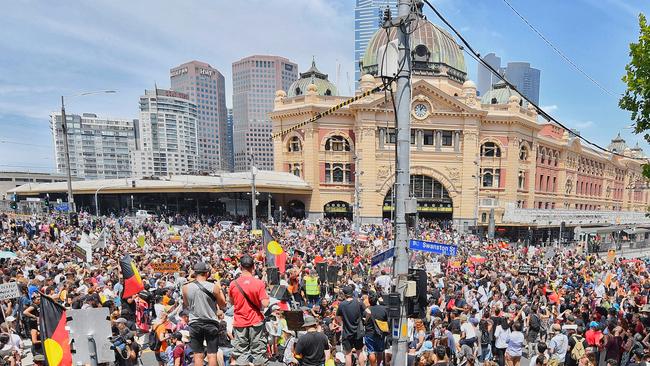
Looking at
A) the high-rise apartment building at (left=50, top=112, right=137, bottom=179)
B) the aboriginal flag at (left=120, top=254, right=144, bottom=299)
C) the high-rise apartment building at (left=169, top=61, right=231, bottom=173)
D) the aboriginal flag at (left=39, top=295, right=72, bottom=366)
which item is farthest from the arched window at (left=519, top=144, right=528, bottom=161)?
the high-rise apartment building at (left=169, top=61, right=231, bottom=173)

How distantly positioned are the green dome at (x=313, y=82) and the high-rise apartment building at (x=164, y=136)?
82.4 meters

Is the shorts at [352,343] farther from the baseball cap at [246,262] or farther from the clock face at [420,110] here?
the clock face at [420,110]

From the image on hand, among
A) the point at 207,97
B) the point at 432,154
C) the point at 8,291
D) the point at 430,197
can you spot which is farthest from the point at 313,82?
the point at 207,97

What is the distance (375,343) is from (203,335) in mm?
4101

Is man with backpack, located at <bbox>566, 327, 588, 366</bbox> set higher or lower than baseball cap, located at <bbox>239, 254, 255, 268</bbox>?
lower

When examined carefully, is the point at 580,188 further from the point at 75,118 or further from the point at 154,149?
the point at 75,118

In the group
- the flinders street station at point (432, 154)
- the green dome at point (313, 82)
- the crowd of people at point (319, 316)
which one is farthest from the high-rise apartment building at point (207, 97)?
the crowd of people at point (319, 316)

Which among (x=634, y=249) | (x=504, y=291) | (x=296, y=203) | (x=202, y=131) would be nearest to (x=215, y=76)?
(x=202, y=131)

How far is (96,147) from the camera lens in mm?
131875

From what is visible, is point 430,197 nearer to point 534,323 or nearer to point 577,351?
point 534,323

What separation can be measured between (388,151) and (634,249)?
100ft

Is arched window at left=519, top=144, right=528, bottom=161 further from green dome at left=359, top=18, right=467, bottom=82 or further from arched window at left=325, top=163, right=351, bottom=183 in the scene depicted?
arched window at left=325, top=163, right=351, bottom=183

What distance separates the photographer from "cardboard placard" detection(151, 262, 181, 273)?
14.2m

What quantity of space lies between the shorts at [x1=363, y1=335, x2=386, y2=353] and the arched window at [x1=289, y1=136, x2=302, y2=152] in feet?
130
